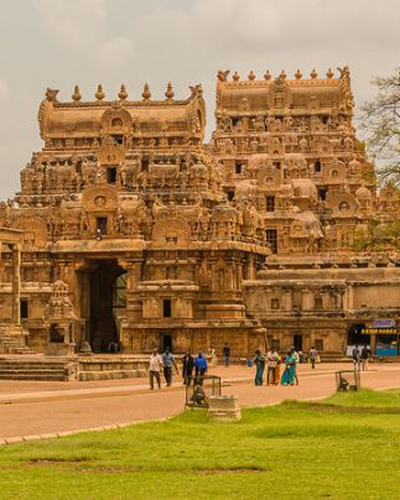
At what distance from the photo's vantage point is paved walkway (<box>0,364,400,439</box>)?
3406 cm

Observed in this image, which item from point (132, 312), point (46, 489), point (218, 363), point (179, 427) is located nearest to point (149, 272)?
point (132, 312)

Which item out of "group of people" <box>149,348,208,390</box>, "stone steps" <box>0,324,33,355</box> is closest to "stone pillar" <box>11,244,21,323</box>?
"stone steps" <box>0,324,33,355</box>

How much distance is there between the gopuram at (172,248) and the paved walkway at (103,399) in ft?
77.1

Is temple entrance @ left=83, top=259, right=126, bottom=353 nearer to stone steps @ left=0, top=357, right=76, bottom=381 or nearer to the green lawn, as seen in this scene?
stone steps @ left=0, top=357, right=76, bottom=381

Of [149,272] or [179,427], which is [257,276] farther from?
[179,427]

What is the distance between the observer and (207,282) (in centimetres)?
9888

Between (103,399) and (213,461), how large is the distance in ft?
65.6

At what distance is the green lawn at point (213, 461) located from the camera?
21.2 m

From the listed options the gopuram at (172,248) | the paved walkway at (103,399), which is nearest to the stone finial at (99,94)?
the gopuram at (172,248)

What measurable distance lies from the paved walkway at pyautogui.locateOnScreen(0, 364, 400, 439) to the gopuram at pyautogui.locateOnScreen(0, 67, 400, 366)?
23497 mm

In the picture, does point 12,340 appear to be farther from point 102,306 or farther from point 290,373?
point 102,306

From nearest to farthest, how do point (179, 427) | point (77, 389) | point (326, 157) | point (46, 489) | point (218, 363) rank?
point (46, 489), point (179, 427), point (77, 389), point (218, 363), point (326, 157)

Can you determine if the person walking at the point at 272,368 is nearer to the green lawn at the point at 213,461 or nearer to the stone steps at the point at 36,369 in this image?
the stone steps at the point at 36,369

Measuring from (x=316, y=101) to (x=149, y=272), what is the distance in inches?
1844
